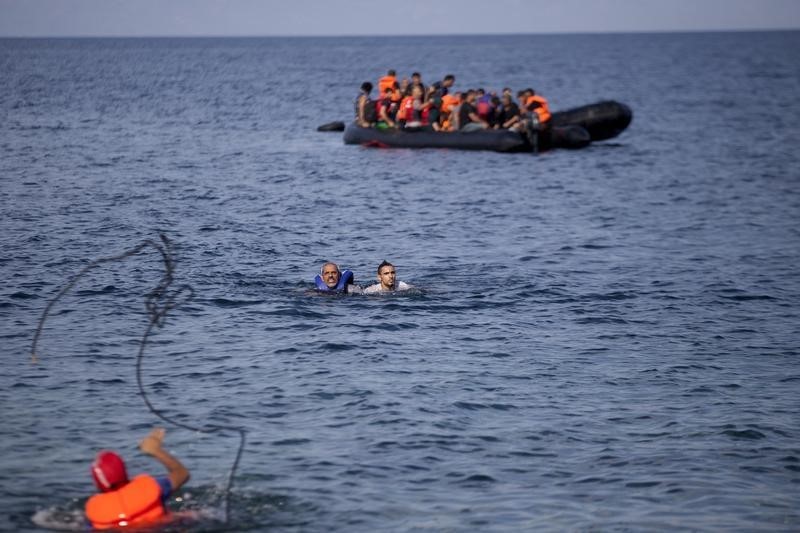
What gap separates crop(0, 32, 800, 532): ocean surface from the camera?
12.9 meters

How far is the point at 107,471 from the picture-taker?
35.0ft

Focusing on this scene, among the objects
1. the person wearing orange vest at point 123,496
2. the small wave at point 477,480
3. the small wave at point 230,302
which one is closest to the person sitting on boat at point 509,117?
the small wave at point 230,302

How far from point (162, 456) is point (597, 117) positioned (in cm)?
3468

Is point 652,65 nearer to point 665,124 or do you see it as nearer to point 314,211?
point 665,124

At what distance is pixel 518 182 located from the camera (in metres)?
36.6

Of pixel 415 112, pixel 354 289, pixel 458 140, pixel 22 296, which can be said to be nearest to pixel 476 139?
pixel 458 140

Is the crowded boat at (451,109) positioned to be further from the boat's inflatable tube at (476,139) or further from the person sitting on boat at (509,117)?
the boat's inflatable tube at (476,139)

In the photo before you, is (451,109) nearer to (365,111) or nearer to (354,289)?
(365,111)

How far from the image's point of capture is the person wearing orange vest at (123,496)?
35.2ft

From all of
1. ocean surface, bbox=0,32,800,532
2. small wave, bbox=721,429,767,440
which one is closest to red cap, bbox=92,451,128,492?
ocean surface, bbox=0,32,800,532

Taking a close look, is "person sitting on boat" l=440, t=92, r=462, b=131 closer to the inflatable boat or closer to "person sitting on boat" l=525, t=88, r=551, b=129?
the inflatable boat

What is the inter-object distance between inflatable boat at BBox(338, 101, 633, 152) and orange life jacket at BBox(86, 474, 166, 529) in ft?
97.2

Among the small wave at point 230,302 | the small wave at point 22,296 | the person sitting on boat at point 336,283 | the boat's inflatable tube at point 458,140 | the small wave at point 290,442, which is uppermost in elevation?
the boat's inflatable tube at point 458,140

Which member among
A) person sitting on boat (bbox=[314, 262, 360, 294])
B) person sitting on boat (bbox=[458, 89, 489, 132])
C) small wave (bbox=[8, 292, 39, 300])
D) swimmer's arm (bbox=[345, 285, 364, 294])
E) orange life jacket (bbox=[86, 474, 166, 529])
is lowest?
orange life jacket (bbox=[86, 474, 166, 529])
